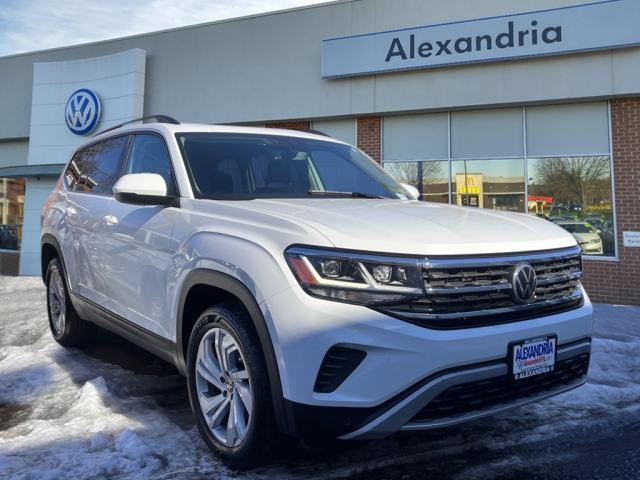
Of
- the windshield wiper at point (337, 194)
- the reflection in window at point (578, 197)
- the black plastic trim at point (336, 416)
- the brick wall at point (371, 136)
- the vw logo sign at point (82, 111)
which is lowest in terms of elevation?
the black plastic trim at point (336, 416)

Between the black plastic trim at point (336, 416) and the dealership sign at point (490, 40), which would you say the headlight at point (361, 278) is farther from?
the dealership sign at point (490, 40)

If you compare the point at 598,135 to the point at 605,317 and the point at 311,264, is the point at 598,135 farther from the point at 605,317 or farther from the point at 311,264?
the point at 311,264

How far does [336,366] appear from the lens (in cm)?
223

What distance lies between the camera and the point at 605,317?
295 inches

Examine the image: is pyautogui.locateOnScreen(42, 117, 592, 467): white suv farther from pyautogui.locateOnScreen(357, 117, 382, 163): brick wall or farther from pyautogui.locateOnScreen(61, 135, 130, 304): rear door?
pyautogui.locateOnScreen(357, 117, 382, 163): brick wall

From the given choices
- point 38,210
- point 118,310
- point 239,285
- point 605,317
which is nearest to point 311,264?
point 239,285

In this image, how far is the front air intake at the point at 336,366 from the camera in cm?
221

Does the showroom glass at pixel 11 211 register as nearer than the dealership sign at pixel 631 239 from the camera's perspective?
No

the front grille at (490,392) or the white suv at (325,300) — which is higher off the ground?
the white suv at (325,300)

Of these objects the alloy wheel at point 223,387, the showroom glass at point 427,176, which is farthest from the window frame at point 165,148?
the showroom glass at point 427,176

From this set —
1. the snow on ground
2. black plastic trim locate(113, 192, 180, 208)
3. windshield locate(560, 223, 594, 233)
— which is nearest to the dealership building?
windshield locate(560, 223, 594, 233)

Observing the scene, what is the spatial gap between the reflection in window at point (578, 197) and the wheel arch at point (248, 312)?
8.75 metres

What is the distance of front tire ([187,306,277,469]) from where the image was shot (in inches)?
96.5

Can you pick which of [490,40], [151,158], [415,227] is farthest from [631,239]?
[151,158]
